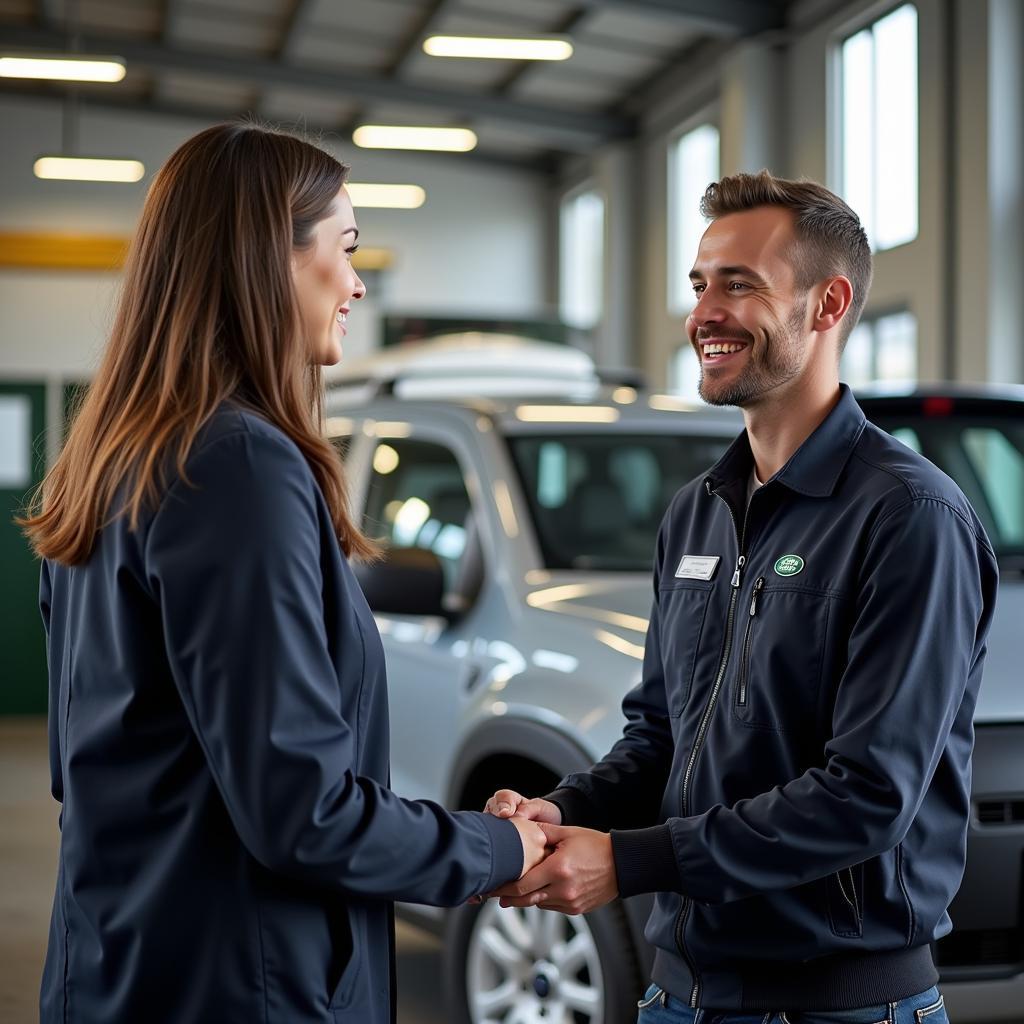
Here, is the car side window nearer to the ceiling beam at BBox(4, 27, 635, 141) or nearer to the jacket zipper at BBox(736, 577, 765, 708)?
the jacket zipper at BBox(736, 577, 765, 708)

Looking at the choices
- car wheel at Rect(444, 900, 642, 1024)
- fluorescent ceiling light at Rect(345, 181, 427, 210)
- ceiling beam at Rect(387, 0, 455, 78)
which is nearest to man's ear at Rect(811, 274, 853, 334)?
car wheel at Rect(444, 900, 642, 1024)

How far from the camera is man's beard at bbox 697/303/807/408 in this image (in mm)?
1975

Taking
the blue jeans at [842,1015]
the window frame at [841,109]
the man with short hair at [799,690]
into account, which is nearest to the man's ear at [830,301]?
the man with short hair at [799,690]

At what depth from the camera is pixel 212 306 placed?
163cm

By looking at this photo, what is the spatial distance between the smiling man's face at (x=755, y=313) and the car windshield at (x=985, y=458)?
5.72 ft

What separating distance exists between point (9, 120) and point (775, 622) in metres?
15.7

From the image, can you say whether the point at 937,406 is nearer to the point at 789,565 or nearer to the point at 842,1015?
the point at 789,565

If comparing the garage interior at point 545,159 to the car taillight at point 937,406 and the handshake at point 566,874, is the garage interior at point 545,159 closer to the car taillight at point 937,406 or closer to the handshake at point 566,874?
the car taillight at point 937,406

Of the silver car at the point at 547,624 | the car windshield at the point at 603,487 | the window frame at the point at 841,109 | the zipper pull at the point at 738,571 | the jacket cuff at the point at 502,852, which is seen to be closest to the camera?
the jacket cuff at the point at 502,852

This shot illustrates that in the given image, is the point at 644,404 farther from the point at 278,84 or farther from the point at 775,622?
the point at 278,84

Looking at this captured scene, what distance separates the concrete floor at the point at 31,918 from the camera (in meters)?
4.53

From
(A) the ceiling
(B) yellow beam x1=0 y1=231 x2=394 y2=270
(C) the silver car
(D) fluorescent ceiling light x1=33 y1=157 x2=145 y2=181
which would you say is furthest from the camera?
(B) yellow beam x1=0 y1=231 x2=394 y2=270

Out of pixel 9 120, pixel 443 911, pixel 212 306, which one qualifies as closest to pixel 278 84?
pixel 9 120

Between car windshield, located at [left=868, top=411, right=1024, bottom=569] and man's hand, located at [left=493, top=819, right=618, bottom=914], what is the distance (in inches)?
78.7
